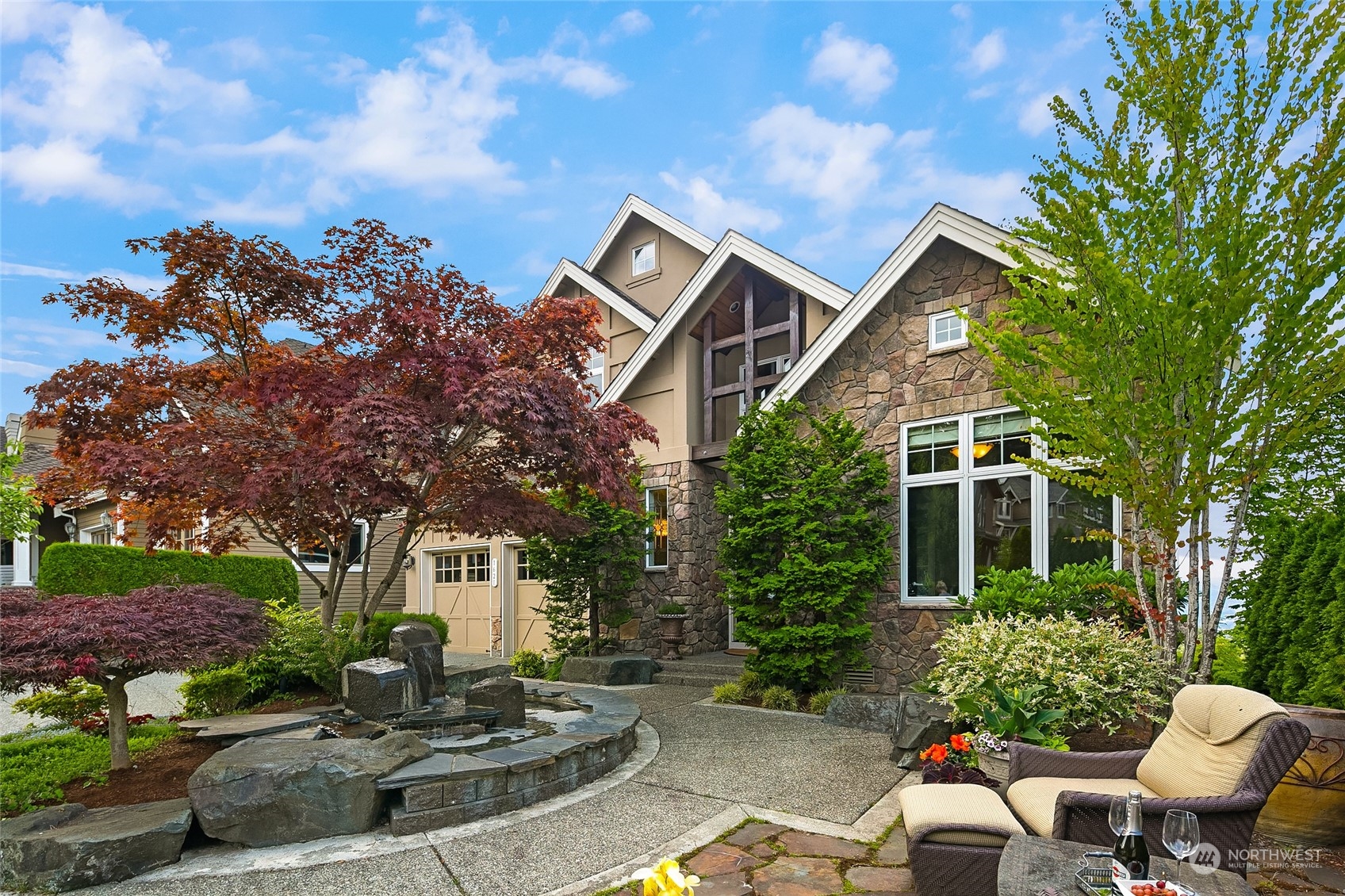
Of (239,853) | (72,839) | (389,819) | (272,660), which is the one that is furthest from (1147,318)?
(272,660)

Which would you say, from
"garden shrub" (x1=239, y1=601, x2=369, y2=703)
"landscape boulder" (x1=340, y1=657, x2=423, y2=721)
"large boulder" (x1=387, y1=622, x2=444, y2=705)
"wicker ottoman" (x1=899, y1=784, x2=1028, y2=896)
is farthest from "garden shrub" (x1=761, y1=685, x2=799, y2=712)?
"wicker ottoman" (x1=899, y1=784, x2=1028, y2=896)

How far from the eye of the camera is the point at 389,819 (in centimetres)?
464

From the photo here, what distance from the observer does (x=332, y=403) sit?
21.6ft

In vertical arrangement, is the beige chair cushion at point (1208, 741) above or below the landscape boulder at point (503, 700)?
above

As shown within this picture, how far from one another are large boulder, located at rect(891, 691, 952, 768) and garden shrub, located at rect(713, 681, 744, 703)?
8.09ft

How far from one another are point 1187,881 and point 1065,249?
4706 mm

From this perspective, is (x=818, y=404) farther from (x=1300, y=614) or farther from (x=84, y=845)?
(x=84, y=845)

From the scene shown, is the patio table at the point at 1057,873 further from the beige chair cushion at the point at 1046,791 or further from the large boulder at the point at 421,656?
the large boulder at the point at 421,656

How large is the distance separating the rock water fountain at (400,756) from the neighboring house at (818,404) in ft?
13.5

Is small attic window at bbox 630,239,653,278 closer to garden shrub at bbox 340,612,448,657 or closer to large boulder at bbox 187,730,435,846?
garden shrub at bbox 340,612,448,657

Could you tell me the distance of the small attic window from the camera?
15.2 meters

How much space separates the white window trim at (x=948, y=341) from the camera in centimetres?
884

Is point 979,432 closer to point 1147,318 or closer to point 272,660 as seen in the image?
→ point 1147,318

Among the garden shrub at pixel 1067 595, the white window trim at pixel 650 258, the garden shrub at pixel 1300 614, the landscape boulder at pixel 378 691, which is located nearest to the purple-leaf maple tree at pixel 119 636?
the landscape boulder at pixel 378 691
